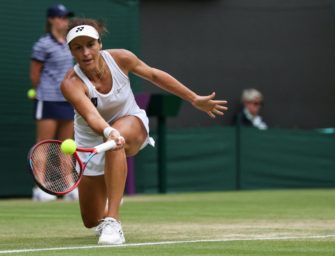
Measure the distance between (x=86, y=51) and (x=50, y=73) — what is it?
5187 millimetres

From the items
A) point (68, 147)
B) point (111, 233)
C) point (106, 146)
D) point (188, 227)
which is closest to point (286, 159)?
point (188, 227)

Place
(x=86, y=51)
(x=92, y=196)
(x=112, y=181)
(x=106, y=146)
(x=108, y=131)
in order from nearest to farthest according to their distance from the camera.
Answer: (x=106, y=146), (x=108, y=131), (x=112, y=181), (x=86, y=51), (x=92, y=196)

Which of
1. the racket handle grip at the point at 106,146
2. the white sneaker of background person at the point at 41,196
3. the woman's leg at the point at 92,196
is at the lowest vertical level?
the white sneaker of background person at the point at 41,196

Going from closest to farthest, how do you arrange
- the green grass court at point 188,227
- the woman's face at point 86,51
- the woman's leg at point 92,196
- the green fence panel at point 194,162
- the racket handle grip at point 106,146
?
the green grass court at point 188,227
the racket handle grip at point 106,146
the woman's face at point 86,51
the woman's leg at point 92,196
the green fence panel at point 194,162

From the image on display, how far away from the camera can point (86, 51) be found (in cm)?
694

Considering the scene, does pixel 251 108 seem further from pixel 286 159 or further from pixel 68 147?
pixel 68 147

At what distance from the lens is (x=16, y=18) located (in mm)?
12969

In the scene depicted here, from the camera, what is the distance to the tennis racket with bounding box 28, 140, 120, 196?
6.59 meters

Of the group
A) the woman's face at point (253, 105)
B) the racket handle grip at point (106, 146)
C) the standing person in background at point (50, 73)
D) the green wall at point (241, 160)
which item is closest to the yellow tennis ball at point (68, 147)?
the racket handle grip at point (106, 146)

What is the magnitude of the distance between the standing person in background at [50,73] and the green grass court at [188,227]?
938 mm

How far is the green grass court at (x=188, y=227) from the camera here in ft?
20.5

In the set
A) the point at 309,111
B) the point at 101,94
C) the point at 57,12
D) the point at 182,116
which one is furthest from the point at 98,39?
the point at 309,111

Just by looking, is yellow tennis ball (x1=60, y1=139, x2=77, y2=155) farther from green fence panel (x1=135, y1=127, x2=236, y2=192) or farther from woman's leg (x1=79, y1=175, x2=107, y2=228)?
green fence panel (x1=135, y1=127, x2=236, y2=192)

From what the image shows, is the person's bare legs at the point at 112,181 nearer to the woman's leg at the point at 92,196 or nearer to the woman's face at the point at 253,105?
the woman's leg at the point at 92,196
